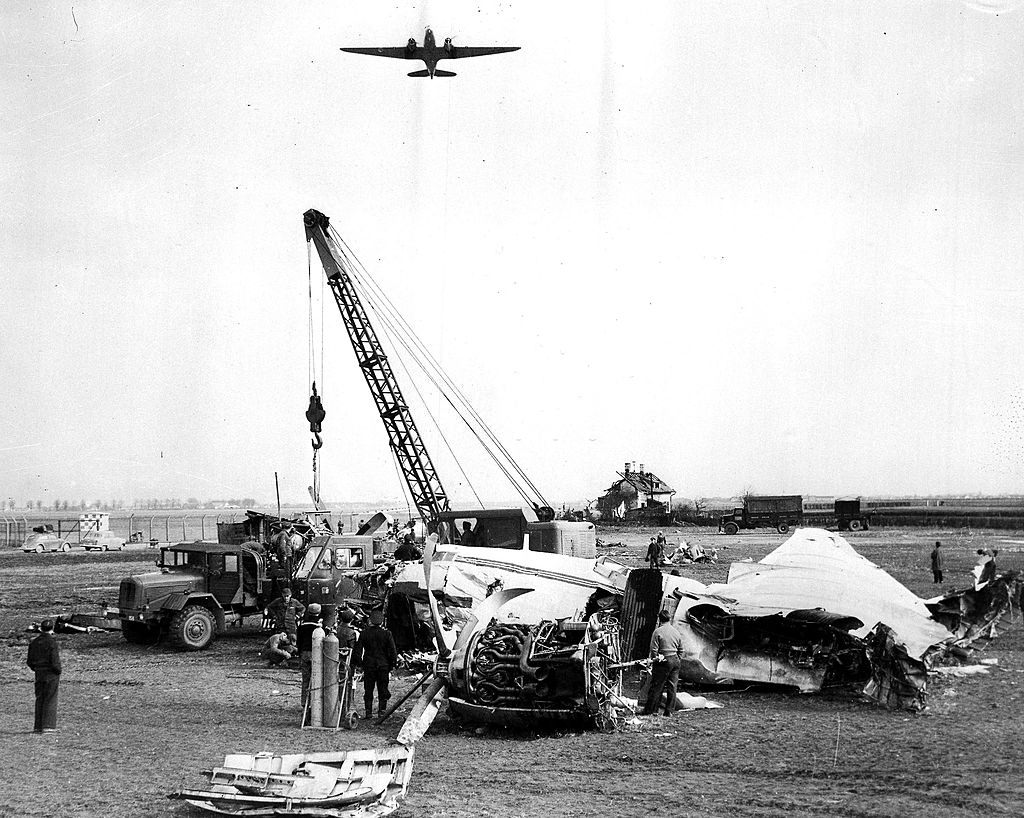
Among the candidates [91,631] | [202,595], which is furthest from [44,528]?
[202,595]

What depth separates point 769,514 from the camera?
1972 inches

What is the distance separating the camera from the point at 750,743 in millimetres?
8828

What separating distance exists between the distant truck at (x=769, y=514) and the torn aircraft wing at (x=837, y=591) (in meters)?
35.4

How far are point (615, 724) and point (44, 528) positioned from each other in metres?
47.6

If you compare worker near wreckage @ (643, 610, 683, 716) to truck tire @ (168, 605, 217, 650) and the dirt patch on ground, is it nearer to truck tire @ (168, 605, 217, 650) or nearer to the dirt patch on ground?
the dirt patch on ground

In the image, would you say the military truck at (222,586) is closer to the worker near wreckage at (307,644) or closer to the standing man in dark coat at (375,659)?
the worker near wreckage at (307,644)

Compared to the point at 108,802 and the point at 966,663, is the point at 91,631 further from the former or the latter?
the point at 966,663

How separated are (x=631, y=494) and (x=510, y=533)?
44.9m

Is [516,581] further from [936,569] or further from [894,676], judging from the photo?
[936,569]

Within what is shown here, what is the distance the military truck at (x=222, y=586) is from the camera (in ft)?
52.5

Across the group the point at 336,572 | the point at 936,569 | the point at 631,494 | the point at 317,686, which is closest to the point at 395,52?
the point at 336,572

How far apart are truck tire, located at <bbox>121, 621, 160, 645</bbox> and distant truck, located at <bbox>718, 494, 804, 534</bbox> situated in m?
37.6

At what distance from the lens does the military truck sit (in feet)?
52.5

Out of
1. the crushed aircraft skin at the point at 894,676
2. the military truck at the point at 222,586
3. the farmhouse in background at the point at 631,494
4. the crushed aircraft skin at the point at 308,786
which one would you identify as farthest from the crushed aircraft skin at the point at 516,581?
the farmhouse in background at the point at 631,494
